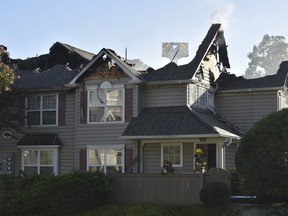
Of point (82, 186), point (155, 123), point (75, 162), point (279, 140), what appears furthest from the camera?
point (75, 162)

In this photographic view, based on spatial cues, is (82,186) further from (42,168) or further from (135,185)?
(42,168)

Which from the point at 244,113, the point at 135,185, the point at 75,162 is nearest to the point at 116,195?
the point at 135,185

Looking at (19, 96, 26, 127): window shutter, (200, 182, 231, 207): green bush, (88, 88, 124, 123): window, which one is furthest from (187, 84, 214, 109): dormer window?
(19, 96, 26, 127): window shutter

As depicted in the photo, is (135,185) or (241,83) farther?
(241,83)

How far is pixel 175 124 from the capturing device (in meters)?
29.2

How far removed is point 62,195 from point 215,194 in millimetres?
6396

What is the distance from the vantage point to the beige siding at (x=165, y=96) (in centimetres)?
3059

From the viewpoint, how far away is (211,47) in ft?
112

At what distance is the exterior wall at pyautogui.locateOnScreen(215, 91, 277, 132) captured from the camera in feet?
106

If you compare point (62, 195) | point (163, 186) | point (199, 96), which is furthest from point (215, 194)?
point (199, 96)

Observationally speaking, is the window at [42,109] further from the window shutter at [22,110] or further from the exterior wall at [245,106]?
the exterior wall at [245,106]

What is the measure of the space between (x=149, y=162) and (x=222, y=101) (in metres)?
6.05

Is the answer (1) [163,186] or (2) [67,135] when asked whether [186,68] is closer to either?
(2) [67,135]

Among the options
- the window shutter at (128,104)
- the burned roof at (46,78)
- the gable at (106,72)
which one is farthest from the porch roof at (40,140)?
the window shutter at (128,104)
